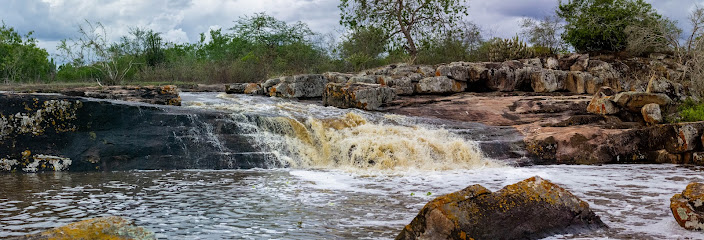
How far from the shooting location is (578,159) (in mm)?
10281

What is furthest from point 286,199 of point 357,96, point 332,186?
point 357,96

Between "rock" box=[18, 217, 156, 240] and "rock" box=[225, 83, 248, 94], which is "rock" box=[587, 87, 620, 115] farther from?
"rock" box=[18, 217, 156, 240]

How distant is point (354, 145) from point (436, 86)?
7.51 meters

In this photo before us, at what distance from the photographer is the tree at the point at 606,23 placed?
20047mm

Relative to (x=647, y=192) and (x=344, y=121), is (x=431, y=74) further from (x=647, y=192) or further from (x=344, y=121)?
(x=647, y=192)

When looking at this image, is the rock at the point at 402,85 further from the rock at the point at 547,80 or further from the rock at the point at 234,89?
the rock at the point at 234,89

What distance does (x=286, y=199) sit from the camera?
600 centimetres

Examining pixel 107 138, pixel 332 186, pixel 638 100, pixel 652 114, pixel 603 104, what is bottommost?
pixel 332 186

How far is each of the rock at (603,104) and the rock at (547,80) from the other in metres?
3.87

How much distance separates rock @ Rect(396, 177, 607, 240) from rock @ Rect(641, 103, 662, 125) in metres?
8.13

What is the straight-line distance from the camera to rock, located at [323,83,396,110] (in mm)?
14156

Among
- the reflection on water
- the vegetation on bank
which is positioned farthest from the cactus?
the reflection on water

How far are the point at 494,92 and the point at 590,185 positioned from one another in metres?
9.86

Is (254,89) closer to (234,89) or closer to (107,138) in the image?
(234,89)
